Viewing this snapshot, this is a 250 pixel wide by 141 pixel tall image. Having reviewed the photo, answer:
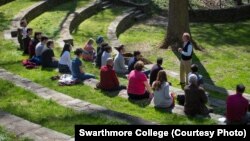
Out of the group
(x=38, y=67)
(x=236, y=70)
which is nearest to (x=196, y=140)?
(x=38, y=67)

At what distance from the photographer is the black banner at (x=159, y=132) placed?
855 centimetres

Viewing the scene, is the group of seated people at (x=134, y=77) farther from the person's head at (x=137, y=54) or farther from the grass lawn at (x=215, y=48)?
the grass lawn at (x=215, y=48)

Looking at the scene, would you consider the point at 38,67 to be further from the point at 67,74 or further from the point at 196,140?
the point at 196,140

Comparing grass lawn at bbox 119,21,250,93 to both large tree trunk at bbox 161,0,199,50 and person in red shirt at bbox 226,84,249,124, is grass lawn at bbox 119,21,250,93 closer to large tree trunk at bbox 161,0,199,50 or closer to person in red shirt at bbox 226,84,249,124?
large tree trunk at bbox 161,0,199,50

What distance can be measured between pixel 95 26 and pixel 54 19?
1.99 m

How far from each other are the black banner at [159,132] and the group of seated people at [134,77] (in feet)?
5.23

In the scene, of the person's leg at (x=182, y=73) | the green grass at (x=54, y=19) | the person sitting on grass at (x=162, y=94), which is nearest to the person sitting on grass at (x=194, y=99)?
the person sitting on grass at (x=162, y=94)

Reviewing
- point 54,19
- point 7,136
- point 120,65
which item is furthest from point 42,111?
point 54,19

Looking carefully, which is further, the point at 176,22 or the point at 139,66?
the point at 176,22

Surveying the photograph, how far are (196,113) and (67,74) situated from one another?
14.5ft

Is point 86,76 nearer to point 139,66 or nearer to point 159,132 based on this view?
point 139,66

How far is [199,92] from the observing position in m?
11.2

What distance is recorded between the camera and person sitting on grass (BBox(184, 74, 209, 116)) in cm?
1125

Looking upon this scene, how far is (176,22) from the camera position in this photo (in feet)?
61.4
